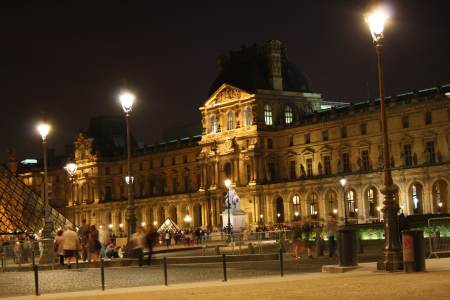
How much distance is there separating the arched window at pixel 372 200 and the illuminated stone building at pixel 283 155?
0.64 feet

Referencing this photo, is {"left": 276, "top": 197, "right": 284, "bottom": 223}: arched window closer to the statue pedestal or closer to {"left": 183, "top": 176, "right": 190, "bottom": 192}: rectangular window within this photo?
{"left": 183, "top": 176, "right": 190, "bottom": 192}: rectangular window

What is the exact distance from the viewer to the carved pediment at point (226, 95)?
104 metres

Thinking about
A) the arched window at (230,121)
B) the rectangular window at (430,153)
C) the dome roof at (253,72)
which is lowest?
the rectangular window at (430,153)

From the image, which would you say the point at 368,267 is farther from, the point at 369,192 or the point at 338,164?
the point at 338,164

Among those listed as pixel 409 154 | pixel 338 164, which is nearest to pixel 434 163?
pixel 409 154

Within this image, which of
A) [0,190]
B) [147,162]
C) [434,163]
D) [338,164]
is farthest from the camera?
[147,162]

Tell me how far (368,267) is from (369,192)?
6691cm

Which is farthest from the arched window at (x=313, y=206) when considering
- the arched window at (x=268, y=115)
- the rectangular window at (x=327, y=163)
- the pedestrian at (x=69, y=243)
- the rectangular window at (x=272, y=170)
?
the pedestrian at (x=69, y=243)

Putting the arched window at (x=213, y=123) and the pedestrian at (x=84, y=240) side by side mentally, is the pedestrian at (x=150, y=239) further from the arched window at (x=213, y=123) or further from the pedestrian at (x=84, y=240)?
the arched window at (x=213, y=123)

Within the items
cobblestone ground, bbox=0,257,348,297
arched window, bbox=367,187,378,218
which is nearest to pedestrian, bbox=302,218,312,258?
cobblestone ground, bbox=0,257,348,297

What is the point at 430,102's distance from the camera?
8488 centimetres

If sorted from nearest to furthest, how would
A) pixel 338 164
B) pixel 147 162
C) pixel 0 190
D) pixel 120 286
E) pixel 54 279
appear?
1. pixel 120 286
2. pixel 54 279
3. pixel 0 190
4. pixel 338 164
5. pixel 147 162

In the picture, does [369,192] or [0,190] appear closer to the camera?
[0,190]

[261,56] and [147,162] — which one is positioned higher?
[261,56]
